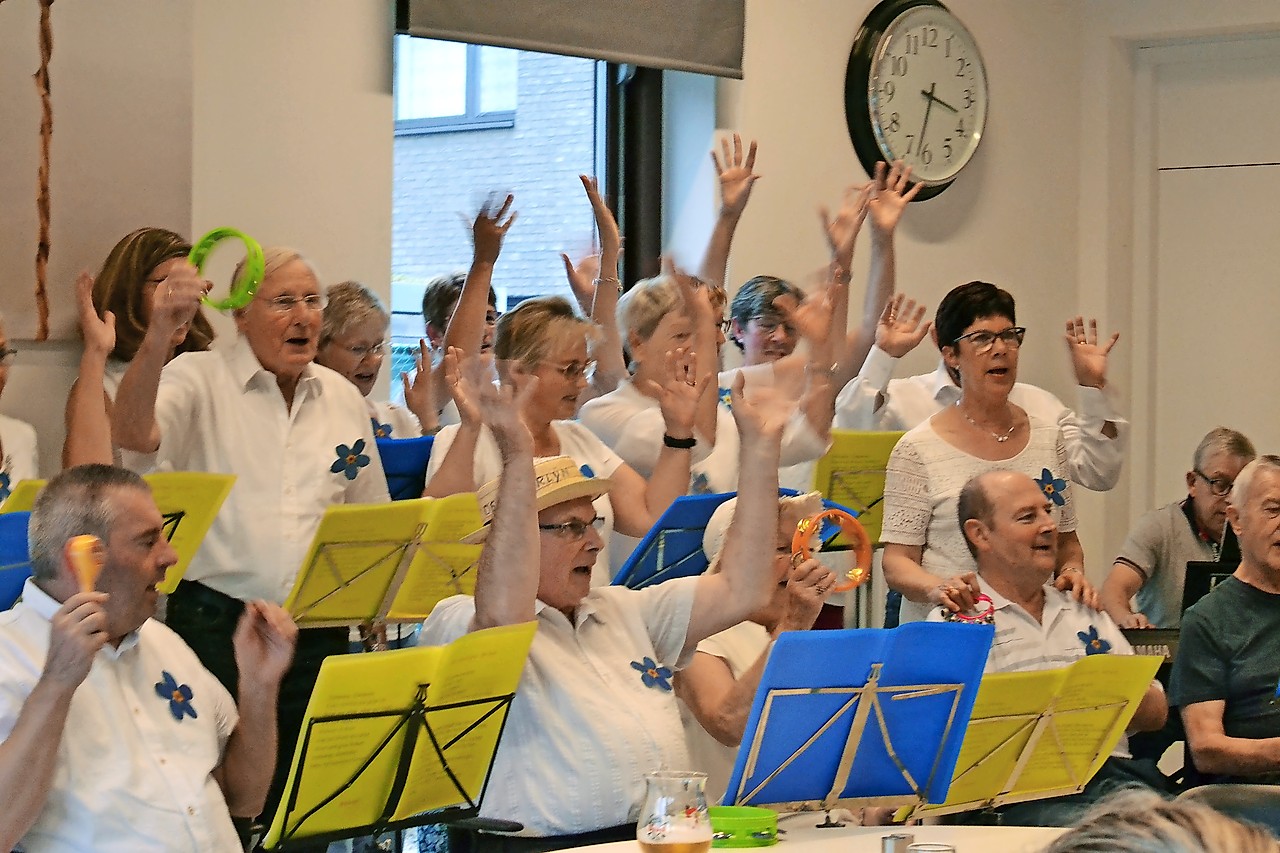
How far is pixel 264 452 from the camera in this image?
3314 mm

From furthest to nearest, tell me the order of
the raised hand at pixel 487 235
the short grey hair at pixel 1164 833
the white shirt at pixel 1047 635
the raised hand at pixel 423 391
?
the raised hand at pixel 423 391, the raised hand at pixel 487 235, the white shirt at pixel 1047 635, the short grey hair at pixel 1164 833

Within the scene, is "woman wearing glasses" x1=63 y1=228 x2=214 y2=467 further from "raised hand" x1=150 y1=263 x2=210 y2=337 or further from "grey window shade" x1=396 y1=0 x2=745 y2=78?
"grey window shade" x1=396 y1=0 x2=745 y2=78

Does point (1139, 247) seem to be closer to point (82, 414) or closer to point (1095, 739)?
point (1095, 739)

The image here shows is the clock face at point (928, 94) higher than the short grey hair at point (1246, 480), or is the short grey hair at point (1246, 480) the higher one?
the clock face at point (928, 94)

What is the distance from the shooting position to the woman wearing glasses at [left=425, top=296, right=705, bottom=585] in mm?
3346

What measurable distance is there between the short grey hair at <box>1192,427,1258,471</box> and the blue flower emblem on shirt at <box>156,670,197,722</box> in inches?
128

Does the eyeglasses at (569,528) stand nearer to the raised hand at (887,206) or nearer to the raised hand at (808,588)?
the raised hand at (808,588)

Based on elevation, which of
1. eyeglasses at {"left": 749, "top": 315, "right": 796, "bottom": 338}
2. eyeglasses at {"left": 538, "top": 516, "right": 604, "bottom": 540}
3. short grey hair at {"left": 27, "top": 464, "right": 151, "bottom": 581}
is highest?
eyeglasses at {"left": 749, "top": 315, "right": 796, "bottom": 338}

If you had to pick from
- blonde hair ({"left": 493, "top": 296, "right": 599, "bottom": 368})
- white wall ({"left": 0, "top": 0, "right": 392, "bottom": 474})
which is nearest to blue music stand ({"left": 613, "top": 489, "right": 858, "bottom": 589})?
blonde hair ({"left": 493, "top": 296, "right": 599, "bottom": 368})

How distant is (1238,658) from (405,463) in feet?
6.05

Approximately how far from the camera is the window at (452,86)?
4.56 meters

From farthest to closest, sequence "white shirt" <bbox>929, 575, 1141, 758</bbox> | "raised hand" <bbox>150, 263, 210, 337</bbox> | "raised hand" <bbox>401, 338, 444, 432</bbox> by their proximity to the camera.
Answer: "raised hand" <bbox>401, 338, 444, 432</bbox> → "white shirt" <bbox>929, 575, 1141, 758</bbox> → "raised hand" <bbox>150, 263, 210, 337</bbox>

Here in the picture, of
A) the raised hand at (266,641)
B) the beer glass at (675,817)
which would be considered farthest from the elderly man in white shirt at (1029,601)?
the raised hand at (266,641)

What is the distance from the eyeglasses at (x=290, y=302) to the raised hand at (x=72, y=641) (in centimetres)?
121
